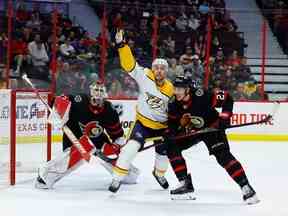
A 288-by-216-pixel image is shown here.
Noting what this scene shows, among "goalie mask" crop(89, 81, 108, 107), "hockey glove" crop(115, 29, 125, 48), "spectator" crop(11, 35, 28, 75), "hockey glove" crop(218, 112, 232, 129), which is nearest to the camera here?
"hockey glove" crop(218, 112, 232, 129)

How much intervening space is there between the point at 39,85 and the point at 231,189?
154 inches

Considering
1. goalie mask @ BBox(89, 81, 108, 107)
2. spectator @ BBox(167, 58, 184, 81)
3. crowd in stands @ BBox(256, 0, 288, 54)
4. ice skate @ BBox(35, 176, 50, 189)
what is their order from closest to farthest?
1. goalie mask @ BBox(89, 81, 108, 107)
2. ice skate @ BBox(35, 176, 50, 189)
3. spectator @ BBox(167, 58, 184, 81)
4. crowd in stands @ BBox(256, 0, 288, 54)

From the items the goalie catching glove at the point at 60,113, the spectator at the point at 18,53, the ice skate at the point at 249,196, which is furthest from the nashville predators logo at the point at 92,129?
the spectator at the point at 18,53

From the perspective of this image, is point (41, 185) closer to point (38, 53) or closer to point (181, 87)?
point (181, 87)

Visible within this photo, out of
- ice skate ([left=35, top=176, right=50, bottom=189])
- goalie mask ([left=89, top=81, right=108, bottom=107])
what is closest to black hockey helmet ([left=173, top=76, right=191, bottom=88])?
goalie mask ([left=89, top=81, right=108, bottom=107])

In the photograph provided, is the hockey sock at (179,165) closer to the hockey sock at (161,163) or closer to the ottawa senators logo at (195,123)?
the ottawa senators logo at (195,123)

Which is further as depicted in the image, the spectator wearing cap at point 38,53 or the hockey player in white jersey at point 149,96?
the spectator wearing cap at point 38,53

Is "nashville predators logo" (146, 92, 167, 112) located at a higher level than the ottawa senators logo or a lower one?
higher

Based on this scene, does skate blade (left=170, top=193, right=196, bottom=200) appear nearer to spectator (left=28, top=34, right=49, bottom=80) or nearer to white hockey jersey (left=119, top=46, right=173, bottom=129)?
white hockey jersey (left=119, top=46, right=173, bottom=129)

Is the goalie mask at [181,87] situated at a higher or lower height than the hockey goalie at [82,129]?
higher

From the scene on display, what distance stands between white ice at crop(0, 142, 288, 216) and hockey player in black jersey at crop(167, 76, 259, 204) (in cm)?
16

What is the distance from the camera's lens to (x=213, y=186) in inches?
235

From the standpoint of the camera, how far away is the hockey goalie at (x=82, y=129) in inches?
219

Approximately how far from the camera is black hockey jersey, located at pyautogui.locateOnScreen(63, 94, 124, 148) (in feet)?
18.5
